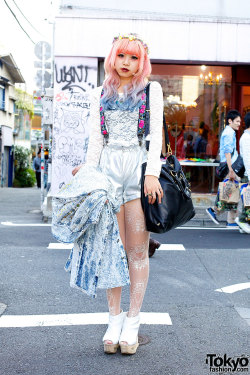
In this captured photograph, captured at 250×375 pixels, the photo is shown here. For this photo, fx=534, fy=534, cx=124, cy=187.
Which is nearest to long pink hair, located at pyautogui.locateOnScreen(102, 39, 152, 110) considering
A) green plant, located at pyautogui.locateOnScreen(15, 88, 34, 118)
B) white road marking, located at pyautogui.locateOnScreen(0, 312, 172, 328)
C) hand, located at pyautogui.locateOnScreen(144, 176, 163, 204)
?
hand, located at pyautogui.locateOnScreen(144, 176, 163, 204)

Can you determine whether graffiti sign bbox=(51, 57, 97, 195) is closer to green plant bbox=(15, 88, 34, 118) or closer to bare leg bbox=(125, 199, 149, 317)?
bare leg bbox=(125, 199, 149, 317)

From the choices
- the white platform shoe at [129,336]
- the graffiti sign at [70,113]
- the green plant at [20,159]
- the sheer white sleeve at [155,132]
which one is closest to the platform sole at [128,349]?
the white platform shoe at [129,336]

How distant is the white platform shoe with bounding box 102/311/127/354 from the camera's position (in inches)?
126

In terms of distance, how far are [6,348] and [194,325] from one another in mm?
1309

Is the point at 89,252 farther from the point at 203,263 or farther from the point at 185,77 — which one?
the point at 185,77

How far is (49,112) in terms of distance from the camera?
11289 mm

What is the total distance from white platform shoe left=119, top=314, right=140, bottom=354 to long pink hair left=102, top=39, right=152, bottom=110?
51.1 inches

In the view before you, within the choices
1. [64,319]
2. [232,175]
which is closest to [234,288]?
[64,319]

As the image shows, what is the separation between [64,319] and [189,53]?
8459mm

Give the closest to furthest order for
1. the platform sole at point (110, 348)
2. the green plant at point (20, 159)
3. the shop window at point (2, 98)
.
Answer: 1. the platform sole at point (110, 348)
2. the shop window at point (2, 98)
3. the green plant at point (20, 159)

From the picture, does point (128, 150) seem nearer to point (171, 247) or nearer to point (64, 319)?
point (64, 319)

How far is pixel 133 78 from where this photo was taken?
331 centimetres

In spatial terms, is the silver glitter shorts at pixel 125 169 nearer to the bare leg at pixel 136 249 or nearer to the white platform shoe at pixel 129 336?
the bare leg at pixel 136 249

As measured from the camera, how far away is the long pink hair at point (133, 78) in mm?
3240
